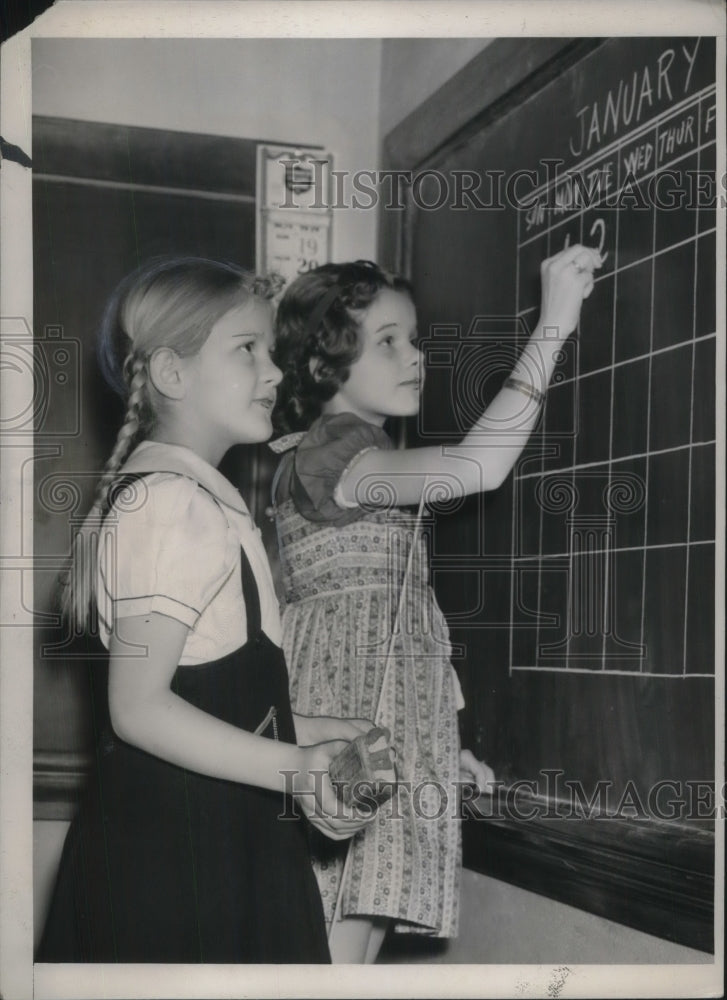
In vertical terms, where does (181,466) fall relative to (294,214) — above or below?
below

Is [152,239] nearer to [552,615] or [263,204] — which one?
[263,204]

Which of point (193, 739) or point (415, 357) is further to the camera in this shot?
point (415, 357)

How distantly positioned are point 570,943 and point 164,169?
1.07 metres

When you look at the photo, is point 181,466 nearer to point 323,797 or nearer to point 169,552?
point 169,552

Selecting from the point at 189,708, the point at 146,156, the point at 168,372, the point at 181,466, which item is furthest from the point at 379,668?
the point at 146,156

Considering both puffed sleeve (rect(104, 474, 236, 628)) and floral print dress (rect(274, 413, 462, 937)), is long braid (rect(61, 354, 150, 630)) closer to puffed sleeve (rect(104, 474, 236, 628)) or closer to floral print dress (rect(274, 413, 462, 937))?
puffed sleeve (rect(104, 474, 236, 628))

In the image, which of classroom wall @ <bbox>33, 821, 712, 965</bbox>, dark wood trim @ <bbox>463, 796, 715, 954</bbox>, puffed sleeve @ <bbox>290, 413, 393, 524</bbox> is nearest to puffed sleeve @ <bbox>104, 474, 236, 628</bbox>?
puffed sleeve @ <bbox>290, 413, 393, 524</bbox>

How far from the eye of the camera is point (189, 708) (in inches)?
58.5

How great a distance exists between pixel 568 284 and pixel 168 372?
1.62ft

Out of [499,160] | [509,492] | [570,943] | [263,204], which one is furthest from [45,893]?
[499,160]

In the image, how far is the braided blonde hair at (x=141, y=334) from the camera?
1.57m

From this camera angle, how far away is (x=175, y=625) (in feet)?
4.89

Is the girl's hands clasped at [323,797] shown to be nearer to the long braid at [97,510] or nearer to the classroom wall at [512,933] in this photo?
the classroom wall at [512,933]

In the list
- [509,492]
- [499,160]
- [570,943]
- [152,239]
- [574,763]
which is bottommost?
[570,943]
